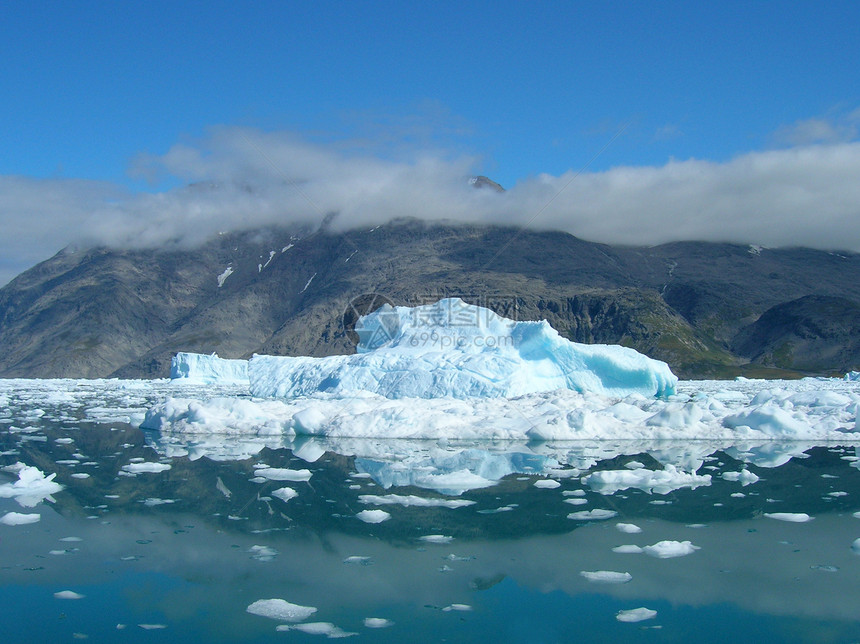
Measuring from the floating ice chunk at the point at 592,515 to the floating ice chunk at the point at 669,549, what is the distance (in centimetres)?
110

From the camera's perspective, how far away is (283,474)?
10.2 m

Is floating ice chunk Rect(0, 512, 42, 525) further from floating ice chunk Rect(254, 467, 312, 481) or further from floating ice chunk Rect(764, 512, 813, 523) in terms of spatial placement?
floating ice chunk Rect(764, 512, 813, 523)

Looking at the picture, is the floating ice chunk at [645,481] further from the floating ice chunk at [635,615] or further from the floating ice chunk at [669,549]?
the floating ice chunk at [635,615]

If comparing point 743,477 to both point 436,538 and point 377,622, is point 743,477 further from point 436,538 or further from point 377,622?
point 377,622

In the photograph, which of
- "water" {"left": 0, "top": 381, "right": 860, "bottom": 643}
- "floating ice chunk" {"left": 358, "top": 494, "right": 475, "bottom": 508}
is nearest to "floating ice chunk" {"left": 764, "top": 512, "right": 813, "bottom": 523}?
"water" {"left": 0, "top": 381, "right": 860, "bottom": 643}

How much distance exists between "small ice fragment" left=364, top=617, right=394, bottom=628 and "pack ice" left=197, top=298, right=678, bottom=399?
16.2 meters

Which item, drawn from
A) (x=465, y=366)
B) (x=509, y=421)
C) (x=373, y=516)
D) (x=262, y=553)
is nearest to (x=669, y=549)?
(x=373, y=516)

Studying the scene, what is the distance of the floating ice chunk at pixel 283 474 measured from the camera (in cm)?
1002

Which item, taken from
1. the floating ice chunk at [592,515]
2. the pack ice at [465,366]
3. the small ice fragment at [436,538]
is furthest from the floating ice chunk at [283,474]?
the pack ice at [465,366]

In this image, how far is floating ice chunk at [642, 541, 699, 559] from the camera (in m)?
6.53

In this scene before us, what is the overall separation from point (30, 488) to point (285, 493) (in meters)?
3.60

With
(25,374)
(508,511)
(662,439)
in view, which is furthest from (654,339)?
→ (25,374)

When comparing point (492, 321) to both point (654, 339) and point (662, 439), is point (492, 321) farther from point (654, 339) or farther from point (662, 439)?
point (654, 339)

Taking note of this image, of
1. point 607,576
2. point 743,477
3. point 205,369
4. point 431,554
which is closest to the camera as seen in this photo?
point 607,576
